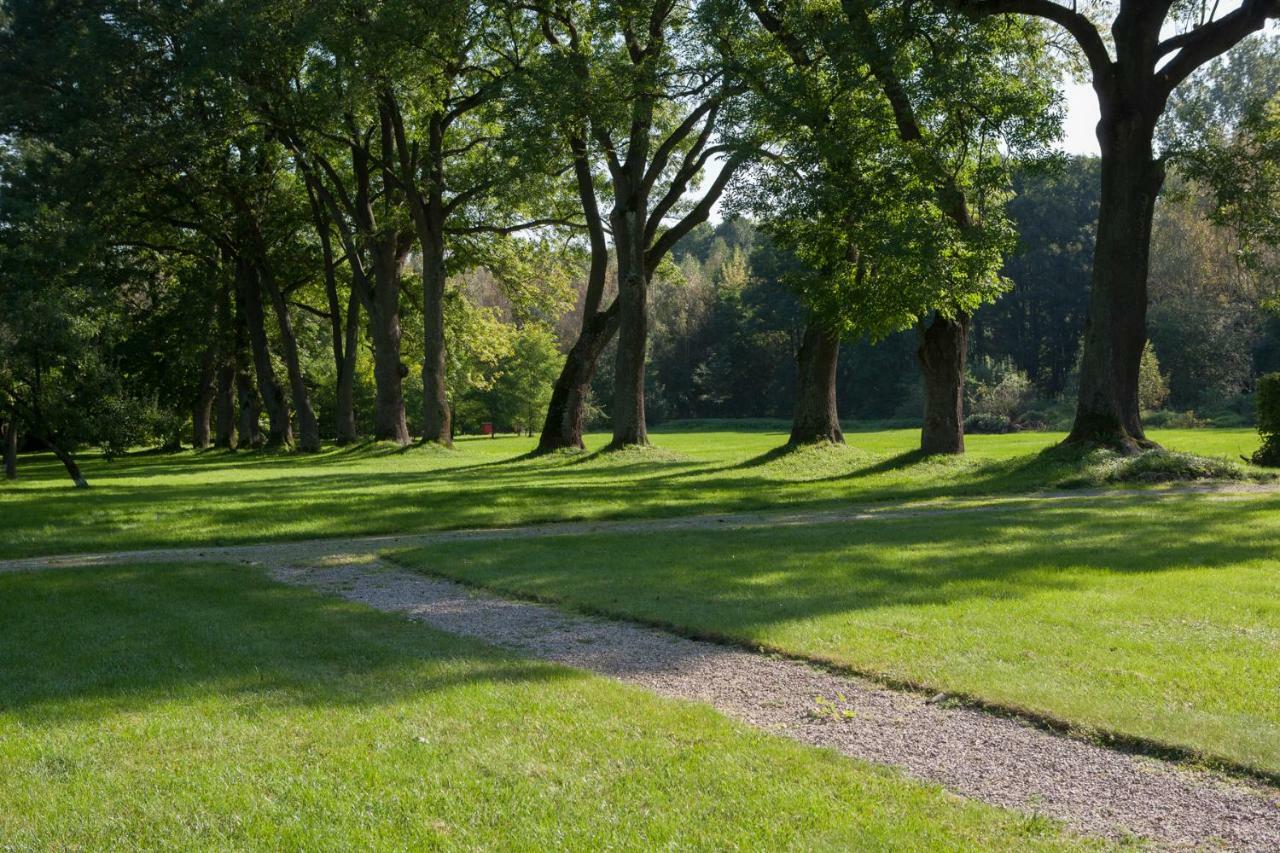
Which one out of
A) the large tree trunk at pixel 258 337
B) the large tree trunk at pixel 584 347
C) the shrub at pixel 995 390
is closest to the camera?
the large tree trunk at pixel 584 347

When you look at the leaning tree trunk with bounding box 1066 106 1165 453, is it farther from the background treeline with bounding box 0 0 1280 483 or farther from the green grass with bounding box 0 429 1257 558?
the green grass with bounding box 0 429 1257 558

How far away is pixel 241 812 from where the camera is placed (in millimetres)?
4254

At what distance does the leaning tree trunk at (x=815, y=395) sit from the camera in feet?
83.1

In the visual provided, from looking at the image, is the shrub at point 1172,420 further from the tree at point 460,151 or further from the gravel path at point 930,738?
the gravel path at point 930,738

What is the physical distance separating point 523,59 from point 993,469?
15.8 metres

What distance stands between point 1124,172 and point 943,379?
5235 mm

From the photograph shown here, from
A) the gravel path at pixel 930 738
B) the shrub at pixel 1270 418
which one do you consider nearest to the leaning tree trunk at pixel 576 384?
the shrub at pixel 1270 418

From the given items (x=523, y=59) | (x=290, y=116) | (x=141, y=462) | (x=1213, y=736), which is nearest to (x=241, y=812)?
(x=1213, y=736)

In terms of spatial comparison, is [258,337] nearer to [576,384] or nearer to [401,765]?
[576,384]

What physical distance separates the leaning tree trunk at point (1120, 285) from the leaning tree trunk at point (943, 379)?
282 cm

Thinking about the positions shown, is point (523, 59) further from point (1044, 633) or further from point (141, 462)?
point (1044, 633)

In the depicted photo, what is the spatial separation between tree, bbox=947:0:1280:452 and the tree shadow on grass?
15.6 meters

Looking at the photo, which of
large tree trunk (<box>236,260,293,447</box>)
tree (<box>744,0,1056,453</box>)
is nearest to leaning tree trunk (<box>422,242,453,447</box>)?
large tree trunk (<box>236,260,293,447</box>)

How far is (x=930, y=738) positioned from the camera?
17.0 feet
